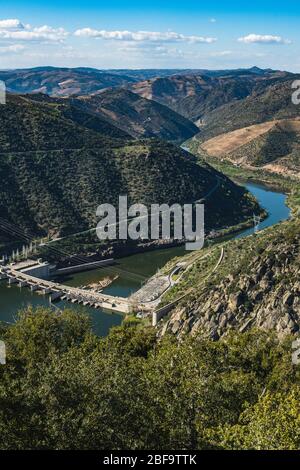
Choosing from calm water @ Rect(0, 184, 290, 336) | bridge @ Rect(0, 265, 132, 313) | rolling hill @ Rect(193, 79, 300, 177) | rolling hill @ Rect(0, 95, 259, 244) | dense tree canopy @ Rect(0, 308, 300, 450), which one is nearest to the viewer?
dense tree canopy @ Rect(0, 308, 300, 450)

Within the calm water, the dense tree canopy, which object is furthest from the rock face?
the dense tree canopy

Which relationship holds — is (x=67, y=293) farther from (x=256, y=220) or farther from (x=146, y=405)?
(x=146, y=405)

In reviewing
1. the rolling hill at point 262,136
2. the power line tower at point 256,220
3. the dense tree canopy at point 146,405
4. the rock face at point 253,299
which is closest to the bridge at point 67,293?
the rock face at point 253,299

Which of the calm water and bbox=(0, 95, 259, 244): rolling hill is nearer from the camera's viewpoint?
the calm water

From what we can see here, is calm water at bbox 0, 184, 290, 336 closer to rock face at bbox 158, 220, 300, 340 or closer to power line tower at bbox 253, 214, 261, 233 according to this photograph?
power line tower at bbox 253, 214, 261, 233

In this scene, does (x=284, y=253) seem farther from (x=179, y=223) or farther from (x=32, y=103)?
(x=32, y=103)

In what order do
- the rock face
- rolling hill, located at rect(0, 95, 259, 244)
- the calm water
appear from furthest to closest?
rolling hill, located at rect(0, 95, 259, 244)
the calm water
the rock face

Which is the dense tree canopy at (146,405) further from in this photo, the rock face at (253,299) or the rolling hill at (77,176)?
the rolling hill at (77,176)

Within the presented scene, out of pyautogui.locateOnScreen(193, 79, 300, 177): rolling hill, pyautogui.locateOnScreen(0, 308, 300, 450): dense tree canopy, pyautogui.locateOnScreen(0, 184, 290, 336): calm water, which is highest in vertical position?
pyautogui.locateOnScreen(193, 79, 300, 177): rolling hill
